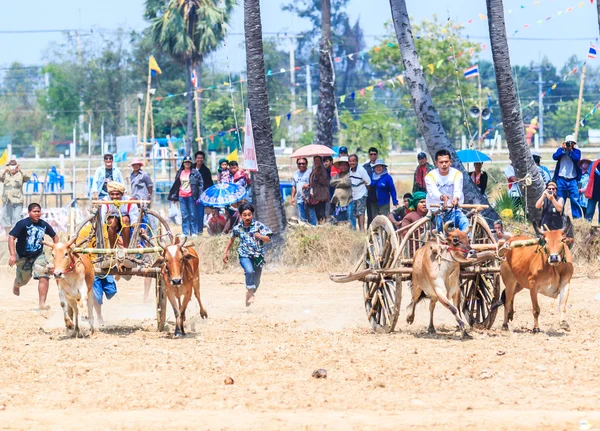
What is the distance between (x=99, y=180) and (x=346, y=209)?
5817mm

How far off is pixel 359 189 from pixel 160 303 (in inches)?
311

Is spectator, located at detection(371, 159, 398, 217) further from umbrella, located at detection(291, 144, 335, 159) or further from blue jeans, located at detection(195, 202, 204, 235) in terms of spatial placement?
blue jeans, located at detection(195, 202, 204, 235)

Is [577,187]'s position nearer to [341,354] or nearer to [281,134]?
[341,354]

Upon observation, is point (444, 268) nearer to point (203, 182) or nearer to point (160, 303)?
point (160, 303)

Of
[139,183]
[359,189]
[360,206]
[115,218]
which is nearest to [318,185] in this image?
[359,189]

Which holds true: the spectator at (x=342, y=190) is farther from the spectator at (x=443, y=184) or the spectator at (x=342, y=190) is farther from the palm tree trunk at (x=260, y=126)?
the spectator at (x=443, y=184)

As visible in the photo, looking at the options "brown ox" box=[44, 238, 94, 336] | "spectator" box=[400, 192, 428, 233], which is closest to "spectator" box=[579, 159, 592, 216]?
"spectator" box=[400, 192, 428, 233]

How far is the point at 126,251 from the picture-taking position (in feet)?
42.2

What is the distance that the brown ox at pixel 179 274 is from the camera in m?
12.4

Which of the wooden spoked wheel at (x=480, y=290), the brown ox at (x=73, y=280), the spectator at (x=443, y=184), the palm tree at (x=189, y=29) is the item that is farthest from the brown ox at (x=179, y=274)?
the palm tree at (x=189, y=29)

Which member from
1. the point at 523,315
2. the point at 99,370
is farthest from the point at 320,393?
the point at 523,315

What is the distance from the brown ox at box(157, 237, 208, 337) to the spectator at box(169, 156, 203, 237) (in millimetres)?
8265

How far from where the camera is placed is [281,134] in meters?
65.1

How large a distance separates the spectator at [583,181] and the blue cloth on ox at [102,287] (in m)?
10.2
